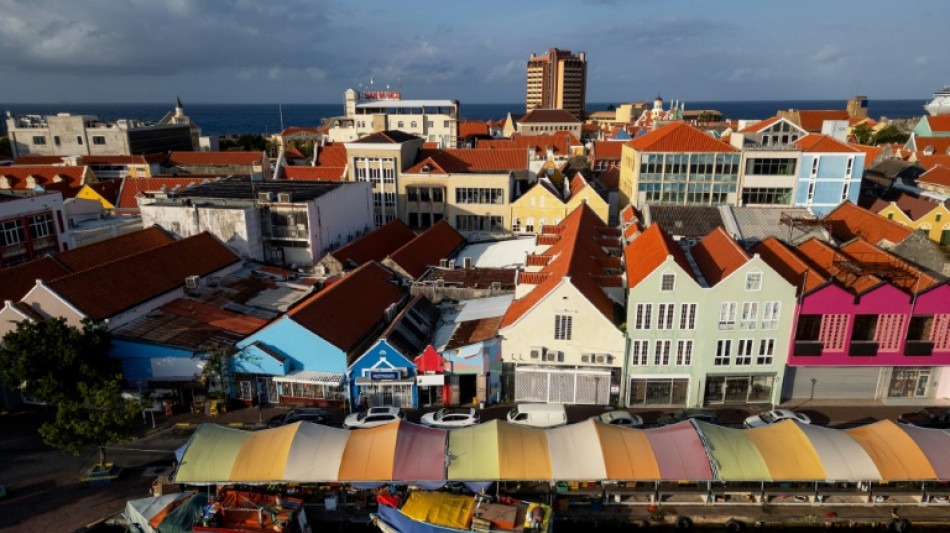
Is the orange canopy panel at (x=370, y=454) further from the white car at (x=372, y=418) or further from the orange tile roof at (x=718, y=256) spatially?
the orange tile roof at (x=718, y=256)

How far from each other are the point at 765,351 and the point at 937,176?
57672mm

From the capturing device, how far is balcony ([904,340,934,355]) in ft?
114

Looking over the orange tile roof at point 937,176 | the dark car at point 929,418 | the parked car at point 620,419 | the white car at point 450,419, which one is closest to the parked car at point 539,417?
the parked car at point 620,419

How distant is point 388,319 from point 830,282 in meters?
28.7

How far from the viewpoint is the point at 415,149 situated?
7494cm

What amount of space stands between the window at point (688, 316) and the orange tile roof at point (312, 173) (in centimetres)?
5422

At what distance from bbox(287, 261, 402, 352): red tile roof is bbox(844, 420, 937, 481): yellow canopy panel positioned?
28935 mm

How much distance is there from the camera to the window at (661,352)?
116 feet

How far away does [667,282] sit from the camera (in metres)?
34.3

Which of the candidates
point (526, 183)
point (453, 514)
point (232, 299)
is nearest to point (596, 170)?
point (526, 183)

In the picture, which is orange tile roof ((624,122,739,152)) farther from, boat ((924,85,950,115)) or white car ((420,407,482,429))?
boat ((924,85,950,115))

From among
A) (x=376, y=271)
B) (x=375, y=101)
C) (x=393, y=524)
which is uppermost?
(x=375, y=101)

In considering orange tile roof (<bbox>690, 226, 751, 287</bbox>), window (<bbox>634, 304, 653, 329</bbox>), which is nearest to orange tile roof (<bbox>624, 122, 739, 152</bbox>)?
orange tile roof (<bbox>690, 226, 751, 287</bbox>)

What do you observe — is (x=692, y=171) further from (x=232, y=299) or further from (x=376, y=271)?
(x=232, y=299)
